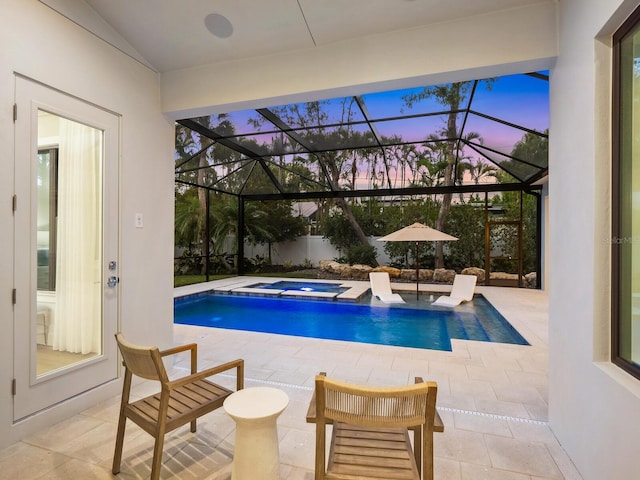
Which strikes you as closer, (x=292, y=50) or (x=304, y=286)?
(x=292, y=50)

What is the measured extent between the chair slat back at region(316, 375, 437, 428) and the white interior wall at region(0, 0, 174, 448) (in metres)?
2.36

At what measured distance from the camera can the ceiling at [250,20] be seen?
2.59 metres

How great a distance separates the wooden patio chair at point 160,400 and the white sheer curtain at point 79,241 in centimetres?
120

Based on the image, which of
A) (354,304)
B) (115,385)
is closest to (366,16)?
(115,385)

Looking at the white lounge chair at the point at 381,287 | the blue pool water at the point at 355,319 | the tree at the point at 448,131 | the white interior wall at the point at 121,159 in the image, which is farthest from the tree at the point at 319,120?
the blue pool water at the point at 355,319

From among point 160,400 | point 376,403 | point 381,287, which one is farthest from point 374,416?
point 381,287

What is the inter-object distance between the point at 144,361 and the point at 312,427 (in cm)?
138

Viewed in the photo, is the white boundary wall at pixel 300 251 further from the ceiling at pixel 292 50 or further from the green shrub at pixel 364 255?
the ceiling at pixel 292 50

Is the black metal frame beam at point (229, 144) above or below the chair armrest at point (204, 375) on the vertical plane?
above

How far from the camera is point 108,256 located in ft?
9.95

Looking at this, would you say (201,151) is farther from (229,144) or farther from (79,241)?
(79,241)

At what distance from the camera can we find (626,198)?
1.75 m

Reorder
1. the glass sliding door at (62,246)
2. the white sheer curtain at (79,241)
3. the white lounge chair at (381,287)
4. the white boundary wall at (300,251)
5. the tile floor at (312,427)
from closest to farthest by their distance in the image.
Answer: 1. the tile floor at (312,427)
2. the glass sliding door at (62,246)
3. the white sheer curtain at (79,241)
4. the white lounge chair at (381,287)
5. the white boundary wall at (300,251)

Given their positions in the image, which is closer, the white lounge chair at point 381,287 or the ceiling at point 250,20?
the ceiling at point 250,20
